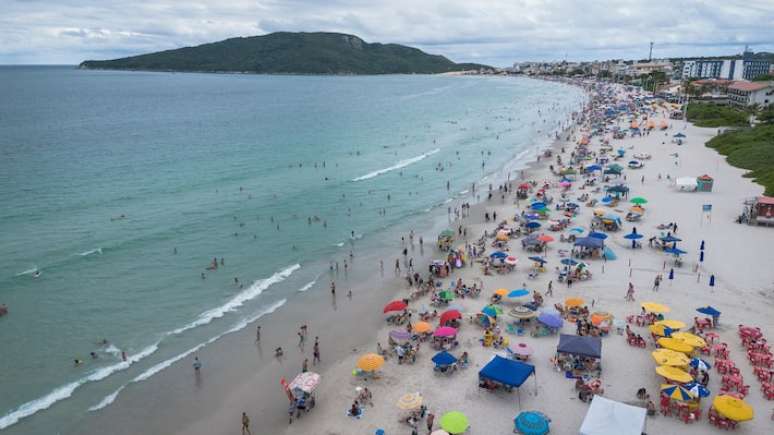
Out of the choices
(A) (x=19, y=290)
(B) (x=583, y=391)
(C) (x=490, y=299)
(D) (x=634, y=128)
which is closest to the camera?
(B) (x=583, y=391)

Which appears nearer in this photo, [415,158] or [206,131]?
[415,158]

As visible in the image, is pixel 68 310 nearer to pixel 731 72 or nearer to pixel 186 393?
pixel 186 393

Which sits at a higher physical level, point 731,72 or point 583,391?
point 731,72

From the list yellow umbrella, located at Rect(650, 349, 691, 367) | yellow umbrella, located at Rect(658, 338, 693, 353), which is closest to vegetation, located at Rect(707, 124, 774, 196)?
yellow umbrella, located at Rect(658, 338, 693, 353)

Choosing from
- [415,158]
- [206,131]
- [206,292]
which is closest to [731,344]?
[206,292]

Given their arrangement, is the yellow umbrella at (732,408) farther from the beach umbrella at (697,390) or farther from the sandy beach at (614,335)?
the sandy beach at (614,335)

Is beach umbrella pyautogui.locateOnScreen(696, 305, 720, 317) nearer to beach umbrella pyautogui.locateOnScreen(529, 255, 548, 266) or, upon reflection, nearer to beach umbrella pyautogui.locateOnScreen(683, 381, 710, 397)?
beach umbrella pyautogui.locateOnScreen(683, 381, 710, 397)

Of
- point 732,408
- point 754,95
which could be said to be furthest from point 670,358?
point 754,95
